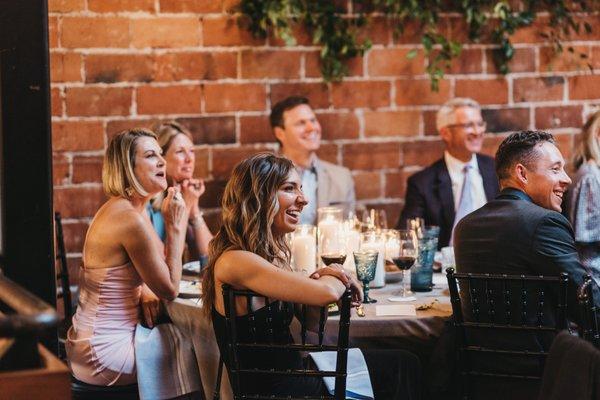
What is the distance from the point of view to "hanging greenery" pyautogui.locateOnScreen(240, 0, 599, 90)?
5156 millimetres

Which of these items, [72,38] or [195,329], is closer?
[195,329]

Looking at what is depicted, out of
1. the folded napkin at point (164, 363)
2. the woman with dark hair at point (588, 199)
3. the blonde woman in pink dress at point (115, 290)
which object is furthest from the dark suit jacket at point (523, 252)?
the blonde woman in pink dress at point (115, 290)

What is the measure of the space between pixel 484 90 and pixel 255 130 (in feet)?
4.48

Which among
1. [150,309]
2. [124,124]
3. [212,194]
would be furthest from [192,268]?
[124,124]

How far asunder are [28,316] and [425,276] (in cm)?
197

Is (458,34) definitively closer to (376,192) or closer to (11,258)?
(376,192)

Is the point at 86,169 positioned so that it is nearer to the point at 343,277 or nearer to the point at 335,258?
the point at 335,258

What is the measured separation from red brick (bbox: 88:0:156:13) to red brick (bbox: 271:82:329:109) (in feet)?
2.61

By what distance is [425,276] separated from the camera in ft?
12.0

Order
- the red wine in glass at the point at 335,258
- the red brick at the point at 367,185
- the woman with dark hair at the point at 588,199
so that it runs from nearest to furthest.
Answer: the red wine in glass at the point at 335,258, the woman with dark hair at the point at 588,199, the red brick at the point at 367,185

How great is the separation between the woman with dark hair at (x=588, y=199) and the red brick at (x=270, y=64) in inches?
65.5

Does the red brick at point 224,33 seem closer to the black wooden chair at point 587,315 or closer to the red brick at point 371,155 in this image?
the red brick at point 371,155

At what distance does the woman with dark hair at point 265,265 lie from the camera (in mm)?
2838

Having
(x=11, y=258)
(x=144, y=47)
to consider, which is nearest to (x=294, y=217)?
(x=11, y=258)
